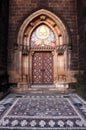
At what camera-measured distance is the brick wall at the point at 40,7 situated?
797 centimetres

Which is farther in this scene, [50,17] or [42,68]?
[42,68]

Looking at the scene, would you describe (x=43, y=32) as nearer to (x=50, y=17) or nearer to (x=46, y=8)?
(x=50, y=17)

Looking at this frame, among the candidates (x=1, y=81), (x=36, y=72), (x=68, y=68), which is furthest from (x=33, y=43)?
(x=1, y=81)

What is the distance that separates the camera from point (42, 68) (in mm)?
8398

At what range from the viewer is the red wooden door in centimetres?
836

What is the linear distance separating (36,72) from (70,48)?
7.67 feet

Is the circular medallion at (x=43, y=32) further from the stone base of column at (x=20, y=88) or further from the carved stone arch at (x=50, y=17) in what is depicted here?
the stone base of column at (x=20, y=88)

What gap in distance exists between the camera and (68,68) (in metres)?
7.81

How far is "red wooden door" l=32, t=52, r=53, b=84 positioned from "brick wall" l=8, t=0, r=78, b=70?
1.48m

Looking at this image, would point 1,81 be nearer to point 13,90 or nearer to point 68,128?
point 13,90

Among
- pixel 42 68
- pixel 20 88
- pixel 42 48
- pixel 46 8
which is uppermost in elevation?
pixel 46 8

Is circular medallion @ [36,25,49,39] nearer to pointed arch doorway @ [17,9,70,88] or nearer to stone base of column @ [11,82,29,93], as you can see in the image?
pointed arch doorway @ [17,9,70,88]

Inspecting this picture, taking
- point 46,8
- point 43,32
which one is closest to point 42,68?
point 43,32

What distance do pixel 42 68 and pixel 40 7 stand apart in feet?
11.2
